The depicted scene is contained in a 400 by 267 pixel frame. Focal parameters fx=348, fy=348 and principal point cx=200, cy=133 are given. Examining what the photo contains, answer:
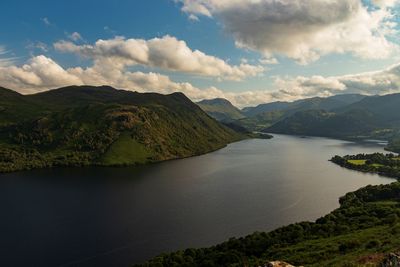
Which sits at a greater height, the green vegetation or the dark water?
the green vegetation

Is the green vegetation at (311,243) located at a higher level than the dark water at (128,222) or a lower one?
higher

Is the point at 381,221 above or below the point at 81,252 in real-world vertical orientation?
above

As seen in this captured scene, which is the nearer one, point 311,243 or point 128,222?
point 311,243

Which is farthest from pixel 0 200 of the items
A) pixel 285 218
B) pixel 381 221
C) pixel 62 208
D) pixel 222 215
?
pixel 381 221

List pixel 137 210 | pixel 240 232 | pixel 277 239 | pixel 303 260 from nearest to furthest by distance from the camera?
pixel 303 260
pixel 277 239
pixel 240 232
pixel 137 210

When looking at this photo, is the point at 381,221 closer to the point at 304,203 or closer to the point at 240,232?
the point at 240,232

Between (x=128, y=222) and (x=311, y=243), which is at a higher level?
(x=311, y=243)

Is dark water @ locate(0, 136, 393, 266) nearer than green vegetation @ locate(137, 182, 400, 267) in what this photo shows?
No

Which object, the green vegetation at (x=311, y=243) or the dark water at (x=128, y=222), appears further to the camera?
the dark water at (x=128, y=222)
